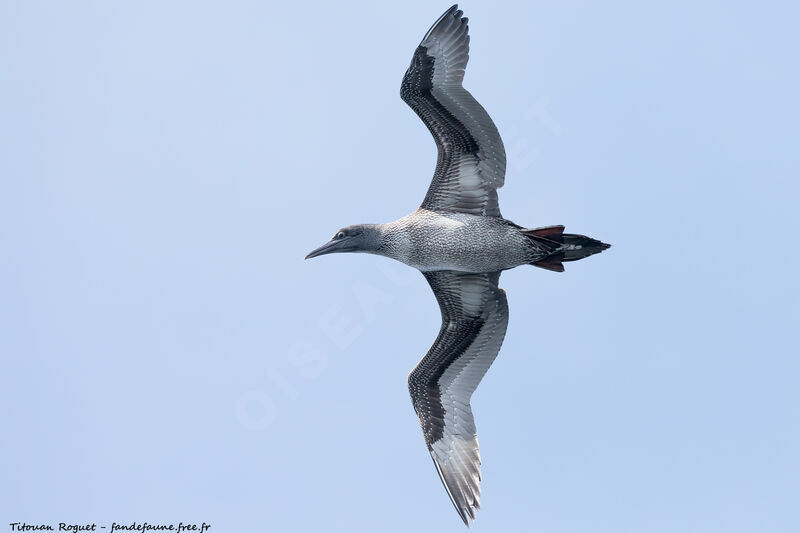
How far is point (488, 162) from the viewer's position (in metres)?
20.8

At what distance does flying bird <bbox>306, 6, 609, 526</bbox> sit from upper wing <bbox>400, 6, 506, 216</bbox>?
0.06 feet

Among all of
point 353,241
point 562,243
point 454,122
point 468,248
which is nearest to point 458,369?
point 468,248

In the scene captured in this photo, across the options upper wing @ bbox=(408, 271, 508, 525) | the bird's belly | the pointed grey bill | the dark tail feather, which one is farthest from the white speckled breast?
the pointed grey bill

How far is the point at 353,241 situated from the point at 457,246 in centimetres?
223

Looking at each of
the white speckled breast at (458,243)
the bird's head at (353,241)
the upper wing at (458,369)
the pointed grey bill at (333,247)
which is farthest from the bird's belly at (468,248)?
the pointed grey bill at (333,247)

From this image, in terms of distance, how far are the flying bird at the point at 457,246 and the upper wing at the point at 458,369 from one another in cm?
2

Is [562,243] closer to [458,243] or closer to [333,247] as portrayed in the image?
[458,243]

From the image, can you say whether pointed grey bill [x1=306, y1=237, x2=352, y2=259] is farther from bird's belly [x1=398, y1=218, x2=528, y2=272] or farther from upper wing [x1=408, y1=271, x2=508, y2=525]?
upper wing [x1=408, y1=271, x2=508, y2=525]

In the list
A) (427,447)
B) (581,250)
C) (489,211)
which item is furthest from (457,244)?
(427,447)

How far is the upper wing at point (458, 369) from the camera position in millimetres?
21422

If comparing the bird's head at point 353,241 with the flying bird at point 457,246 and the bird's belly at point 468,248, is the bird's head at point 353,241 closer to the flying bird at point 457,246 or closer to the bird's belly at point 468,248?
the flying bird at point 457,246

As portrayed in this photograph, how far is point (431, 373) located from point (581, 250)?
417cm

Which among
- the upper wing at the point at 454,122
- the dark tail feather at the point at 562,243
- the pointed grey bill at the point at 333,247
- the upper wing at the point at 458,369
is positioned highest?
the upper wing at the point at 454,122

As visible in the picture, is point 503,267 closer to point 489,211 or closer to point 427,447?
point 489,211
